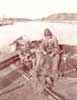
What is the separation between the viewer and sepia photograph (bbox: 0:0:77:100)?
453cm

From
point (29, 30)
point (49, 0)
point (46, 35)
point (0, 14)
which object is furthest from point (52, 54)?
point (0, 14)

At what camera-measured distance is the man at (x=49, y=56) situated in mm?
4617

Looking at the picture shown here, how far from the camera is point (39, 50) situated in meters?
4.79

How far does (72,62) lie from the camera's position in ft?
15.2

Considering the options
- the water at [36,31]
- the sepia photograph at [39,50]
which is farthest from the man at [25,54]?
the water at [36,31]

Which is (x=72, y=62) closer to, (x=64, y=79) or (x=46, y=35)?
(x=64, y=79)

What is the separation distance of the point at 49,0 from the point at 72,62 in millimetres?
1393

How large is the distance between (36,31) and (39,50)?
16.3 inches

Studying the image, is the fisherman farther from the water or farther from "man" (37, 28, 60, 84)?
the water

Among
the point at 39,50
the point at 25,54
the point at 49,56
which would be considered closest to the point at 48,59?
the point at 49,56

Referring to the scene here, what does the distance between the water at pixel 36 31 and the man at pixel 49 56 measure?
0.36 ft

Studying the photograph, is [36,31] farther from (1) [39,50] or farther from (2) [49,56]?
(2) [49,56]

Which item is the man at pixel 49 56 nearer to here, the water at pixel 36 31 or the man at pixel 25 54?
the water at pixel 36 31

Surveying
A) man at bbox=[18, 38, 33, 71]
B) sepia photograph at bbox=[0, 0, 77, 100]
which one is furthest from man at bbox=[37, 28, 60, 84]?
man at bbox=[18, 38, 33, 71]
